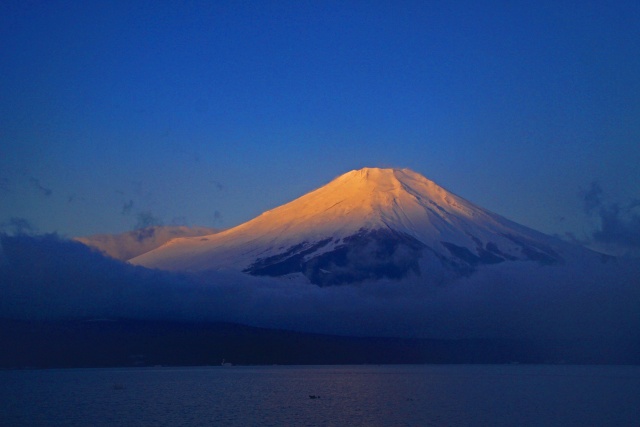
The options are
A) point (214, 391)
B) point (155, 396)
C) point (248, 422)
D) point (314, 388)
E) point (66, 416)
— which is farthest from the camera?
point (314, 388)

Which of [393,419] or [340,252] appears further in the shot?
[340,252]

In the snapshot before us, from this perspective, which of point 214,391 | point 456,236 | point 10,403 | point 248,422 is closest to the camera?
point 248,422

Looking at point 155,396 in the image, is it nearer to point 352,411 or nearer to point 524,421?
point 352,411

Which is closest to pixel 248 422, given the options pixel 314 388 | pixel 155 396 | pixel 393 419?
pixel 393 419

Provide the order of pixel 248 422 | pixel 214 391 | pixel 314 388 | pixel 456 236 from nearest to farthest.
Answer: pixel 248 422
pixel 214 391
pixel 314 388
pixel 456 236

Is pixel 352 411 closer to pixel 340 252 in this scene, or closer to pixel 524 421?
pixel 524 421

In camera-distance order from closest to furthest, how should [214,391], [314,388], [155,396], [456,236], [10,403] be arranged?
[10,403]
[155,396]
[214,391]
[314,388]
[456,236]

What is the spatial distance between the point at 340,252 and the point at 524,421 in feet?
447

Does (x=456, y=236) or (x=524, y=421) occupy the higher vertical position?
(x=456, y=236)

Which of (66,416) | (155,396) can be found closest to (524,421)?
(66,416)

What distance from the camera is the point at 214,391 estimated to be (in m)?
102

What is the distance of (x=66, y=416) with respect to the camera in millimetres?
67875

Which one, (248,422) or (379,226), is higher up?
(379,226)

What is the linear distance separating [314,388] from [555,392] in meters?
30.5
